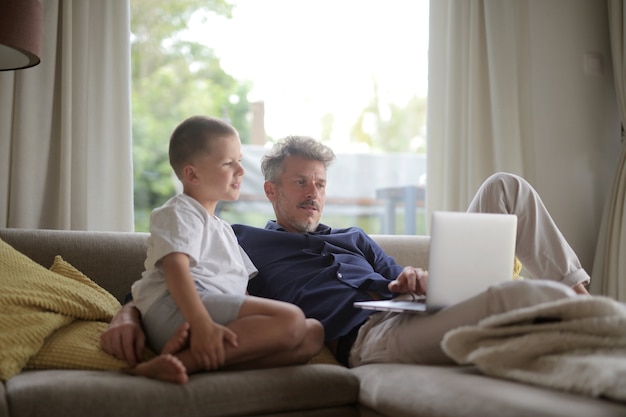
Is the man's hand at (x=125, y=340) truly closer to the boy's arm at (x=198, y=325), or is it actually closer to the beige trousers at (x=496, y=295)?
the boy's arm at (x=198, y=325)

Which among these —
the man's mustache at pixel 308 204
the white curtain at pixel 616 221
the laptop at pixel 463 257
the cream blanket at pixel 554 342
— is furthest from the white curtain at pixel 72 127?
the white curtain at pixel 616 221

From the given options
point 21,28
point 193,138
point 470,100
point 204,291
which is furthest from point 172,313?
point 470,100

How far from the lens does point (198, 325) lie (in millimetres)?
1652

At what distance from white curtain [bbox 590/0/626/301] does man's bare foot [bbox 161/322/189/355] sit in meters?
2.76

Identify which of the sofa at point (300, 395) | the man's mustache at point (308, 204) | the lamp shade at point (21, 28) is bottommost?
the sofa at point (300, 395)

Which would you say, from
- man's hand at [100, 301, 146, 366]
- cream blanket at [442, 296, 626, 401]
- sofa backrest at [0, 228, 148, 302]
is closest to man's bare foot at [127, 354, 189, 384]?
man's hand at [100, 301, 146, 366]

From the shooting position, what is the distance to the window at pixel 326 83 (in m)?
4.11

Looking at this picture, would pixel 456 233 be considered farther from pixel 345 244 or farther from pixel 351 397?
pixel 345 244

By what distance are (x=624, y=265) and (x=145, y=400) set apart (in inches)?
115

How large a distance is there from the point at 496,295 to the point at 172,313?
762 mm

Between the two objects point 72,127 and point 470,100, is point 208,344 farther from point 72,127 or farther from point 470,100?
point 470,100

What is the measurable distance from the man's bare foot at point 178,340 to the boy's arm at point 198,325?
0.01m

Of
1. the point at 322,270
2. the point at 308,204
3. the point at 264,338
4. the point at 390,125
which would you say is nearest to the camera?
the point at 264,338

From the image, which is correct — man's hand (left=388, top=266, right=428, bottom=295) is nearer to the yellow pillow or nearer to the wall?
the yellow pillow
